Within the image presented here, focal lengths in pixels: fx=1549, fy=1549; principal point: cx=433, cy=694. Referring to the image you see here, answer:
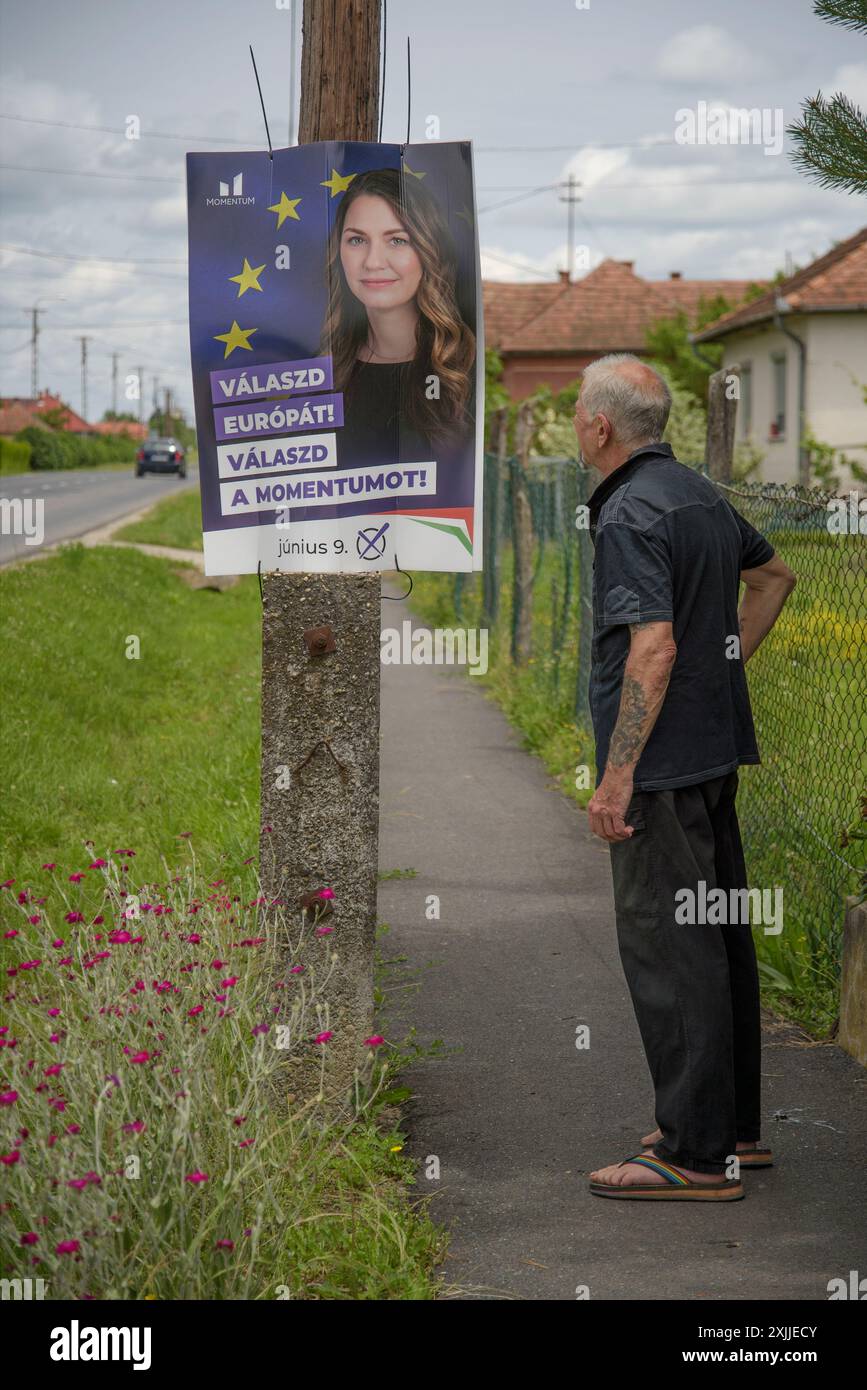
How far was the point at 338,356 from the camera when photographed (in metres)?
4.37

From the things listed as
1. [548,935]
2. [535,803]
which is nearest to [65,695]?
[535,803]

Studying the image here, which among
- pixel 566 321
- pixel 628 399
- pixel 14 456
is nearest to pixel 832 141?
pixel 628 399

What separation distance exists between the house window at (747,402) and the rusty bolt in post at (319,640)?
29.8m

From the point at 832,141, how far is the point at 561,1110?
3.34 meters

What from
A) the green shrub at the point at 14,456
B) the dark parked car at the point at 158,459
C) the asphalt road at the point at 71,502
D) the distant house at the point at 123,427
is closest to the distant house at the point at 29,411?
the distant house at the point at 123,427

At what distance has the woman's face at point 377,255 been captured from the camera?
4.33m

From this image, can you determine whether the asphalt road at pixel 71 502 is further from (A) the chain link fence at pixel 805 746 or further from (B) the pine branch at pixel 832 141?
(B) the pine branch at pixel 832 141

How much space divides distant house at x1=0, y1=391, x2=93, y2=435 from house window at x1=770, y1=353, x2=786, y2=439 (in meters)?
87.1

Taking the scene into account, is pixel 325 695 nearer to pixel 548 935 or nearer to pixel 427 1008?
pixel 427 1008

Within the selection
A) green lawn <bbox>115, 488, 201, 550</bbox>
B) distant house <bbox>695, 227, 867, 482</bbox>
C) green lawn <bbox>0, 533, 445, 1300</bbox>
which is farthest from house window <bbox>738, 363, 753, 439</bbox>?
green lawn <bbox>0, 533, 445, 1300</bbox>

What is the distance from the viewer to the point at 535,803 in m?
9.19

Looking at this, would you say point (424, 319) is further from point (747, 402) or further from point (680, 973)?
point (747, 402)

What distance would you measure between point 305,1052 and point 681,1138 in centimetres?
108
